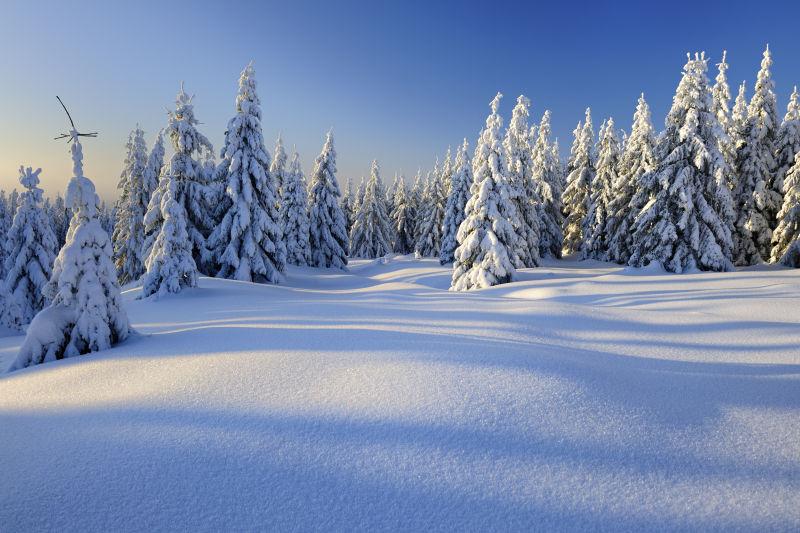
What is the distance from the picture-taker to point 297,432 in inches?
140

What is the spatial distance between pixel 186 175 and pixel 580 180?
34.6 m

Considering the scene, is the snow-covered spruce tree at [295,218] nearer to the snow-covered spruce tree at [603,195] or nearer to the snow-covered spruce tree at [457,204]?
the snow-covered spruce tree at [457,204]

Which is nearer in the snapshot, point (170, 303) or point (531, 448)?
point (531, 448)

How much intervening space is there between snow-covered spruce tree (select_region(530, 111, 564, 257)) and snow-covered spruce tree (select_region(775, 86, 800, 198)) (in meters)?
16.4

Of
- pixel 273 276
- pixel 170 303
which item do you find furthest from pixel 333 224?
pixel 170 303

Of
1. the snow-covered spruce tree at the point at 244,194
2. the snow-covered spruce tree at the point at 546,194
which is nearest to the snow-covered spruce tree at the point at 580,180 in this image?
the snow-covered spruce tree at the point at 546,194

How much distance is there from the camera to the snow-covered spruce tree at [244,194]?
2322cm

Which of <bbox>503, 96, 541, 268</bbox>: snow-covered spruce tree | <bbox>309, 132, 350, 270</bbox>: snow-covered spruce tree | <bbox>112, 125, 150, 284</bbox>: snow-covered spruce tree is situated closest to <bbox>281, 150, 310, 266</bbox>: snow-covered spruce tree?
<bbox>309, 132, 350, 270</bbox>: snow-covered spruce tree

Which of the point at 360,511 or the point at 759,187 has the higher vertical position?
the point at 759,187

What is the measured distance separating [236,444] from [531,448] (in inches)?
98.1

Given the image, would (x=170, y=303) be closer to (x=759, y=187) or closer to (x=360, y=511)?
(x=360, y=511)

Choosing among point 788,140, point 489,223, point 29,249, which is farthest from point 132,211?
point 788,140

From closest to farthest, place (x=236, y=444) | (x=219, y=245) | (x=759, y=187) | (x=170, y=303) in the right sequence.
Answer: (x=236, y=444)
(x=170, y=303)
(x=219, y=245)
(x=759, y=187)

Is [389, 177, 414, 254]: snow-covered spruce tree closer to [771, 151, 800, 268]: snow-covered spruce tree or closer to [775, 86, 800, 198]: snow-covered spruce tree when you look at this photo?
[775, 86, 800, 198]: snow-covered spruce tree
